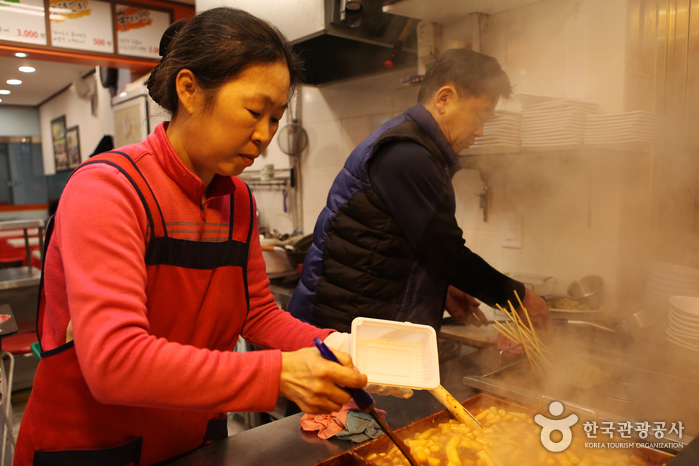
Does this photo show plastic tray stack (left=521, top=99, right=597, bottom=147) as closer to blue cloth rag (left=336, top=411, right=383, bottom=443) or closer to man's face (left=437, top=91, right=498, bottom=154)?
man's face (left=437, top=91, right=498, bottom=154)

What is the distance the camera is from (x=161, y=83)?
40.5 inches

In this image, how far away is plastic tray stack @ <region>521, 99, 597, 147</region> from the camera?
1.92m

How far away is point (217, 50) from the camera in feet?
2.97

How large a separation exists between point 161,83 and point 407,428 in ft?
3.10

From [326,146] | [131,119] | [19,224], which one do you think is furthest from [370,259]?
[131,119]

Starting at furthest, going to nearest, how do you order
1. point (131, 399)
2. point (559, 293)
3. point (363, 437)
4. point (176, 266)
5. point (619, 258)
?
point (559, 293), point (619, 258), point (363, 437), point (176, 266), point (131, 399)

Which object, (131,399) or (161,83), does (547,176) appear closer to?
(161,83)

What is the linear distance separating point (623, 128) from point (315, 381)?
166 centimetres

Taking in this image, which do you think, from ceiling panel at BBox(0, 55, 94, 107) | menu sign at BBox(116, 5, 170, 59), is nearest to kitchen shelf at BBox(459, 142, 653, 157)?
menu sign at BBox(116, 5, 170, 59)

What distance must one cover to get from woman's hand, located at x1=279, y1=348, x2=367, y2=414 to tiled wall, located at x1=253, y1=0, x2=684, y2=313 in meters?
1.66

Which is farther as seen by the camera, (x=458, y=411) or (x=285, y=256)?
(x=285, y=256)

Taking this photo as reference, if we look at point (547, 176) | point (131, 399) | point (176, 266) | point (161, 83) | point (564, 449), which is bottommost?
point (564, 449)

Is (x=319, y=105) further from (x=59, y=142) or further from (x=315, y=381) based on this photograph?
(x=59, y=142)

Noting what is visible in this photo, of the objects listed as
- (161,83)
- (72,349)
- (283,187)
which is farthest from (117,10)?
(72,349)
